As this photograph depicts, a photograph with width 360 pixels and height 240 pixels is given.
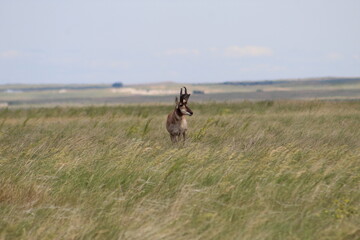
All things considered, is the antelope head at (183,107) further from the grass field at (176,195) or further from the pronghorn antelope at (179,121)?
the grass field at (176,195)

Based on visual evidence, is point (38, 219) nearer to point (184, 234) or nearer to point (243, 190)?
point (184, 234)

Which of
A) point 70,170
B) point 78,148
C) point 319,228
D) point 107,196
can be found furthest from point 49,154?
point 319,228

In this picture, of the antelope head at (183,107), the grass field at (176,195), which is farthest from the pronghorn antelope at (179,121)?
the grass field at (176,195)

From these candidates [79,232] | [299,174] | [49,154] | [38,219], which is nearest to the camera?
[79,232]

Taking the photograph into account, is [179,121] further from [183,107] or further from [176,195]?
[176,195]

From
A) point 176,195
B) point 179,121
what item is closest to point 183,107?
point 179,121

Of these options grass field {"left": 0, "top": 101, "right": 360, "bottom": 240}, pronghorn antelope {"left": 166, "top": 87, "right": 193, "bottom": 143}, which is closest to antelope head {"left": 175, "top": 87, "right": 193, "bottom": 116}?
pronghorn antelope {"left": 166, "top": 87, "right": 193, "bottom": 143}

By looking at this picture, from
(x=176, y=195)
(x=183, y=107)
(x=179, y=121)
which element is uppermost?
(x=183, y=107)

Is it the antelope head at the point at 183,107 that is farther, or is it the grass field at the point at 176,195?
the antelope head at the point at 183,107

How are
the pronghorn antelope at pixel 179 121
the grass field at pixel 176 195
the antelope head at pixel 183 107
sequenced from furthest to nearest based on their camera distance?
the antelope head at pixel 183 107 < the pronghorn antelope at pixel 179 121 < the grass field at pixel 176 195

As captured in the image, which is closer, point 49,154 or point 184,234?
point 184,234

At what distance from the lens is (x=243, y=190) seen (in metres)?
7.43

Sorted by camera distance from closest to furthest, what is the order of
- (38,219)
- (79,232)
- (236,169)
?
(79,232) < (38,219) < (236,169)

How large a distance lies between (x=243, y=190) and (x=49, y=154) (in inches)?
163
